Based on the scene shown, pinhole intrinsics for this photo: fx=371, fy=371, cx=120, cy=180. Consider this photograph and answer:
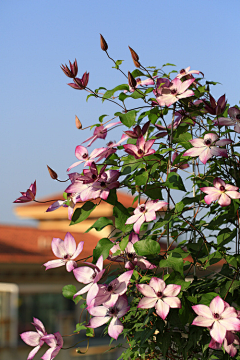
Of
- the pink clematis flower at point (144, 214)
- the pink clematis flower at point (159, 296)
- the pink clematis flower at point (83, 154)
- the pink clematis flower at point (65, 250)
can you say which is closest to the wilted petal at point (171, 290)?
the pink clematis flower at point (159, 296)

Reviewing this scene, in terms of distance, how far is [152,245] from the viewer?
74 centimetres

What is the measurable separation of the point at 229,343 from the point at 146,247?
237mm

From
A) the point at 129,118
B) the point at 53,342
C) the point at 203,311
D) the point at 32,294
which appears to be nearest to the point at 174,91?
the point at 129,118

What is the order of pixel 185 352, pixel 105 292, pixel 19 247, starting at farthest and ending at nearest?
1. pixel 19 247
2. pixel 185 352
3. pixel 105 292

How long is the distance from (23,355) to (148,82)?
5602 mm

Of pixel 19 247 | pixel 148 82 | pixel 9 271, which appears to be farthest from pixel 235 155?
pixel 19 247

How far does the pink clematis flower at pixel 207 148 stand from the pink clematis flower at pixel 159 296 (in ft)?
0.91

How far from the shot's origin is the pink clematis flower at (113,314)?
2.36 ft

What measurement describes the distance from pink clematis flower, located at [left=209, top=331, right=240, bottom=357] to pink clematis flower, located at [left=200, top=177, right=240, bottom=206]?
0.25 m

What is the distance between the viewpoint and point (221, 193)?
757 mm

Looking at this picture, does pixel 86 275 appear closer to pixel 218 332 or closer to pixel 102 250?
pixel 102 250

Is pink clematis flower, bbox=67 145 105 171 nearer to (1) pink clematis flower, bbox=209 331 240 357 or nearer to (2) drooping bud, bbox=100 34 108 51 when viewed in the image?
(2) drooping bud, bbox=100 34 108 51

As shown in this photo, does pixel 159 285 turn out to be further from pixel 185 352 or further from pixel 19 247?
pixel 19 247

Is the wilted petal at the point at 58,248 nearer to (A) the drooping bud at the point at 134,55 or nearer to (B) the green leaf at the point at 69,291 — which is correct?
(B) the green leaf at the point at 69,291
